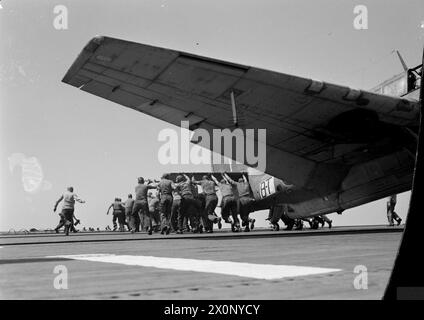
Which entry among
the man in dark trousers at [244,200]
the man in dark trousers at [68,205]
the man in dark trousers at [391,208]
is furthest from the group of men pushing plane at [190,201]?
the man in dark trousers at [391,208]

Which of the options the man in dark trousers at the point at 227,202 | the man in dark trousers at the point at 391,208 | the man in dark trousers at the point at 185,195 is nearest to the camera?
the man in dark trousers at the point at 185,195

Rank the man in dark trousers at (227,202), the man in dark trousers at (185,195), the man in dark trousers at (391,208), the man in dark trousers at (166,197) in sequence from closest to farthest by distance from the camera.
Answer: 1. the man in dark trousers at (166,197)
2. the man in dark trousers at (185,195)
3. the man in dark trousers at (227,202)
4. the man in dark trousers at (391,208)

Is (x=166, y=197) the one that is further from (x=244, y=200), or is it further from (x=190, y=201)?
(x=244, y=200)

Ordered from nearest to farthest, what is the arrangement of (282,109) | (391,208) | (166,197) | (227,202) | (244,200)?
(282,109) → (166,197) → (227,202) → (244,200) → (391,208)

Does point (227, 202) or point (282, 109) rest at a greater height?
point (282, 109)

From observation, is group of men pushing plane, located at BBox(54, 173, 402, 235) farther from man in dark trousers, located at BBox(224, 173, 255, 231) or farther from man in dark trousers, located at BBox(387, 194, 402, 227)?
man in dark trousers, located at BBox(387, 194, 402, 227)

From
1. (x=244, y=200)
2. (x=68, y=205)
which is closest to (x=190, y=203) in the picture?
(x=244, y=200)

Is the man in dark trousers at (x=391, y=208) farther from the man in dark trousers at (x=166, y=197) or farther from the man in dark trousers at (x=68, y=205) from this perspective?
the man in dark trousers at (x=68, y=205)

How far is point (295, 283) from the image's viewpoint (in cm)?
292

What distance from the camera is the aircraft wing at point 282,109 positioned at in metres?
8.77

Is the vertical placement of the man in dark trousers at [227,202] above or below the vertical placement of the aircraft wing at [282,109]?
below

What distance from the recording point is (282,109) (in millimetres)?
10430
